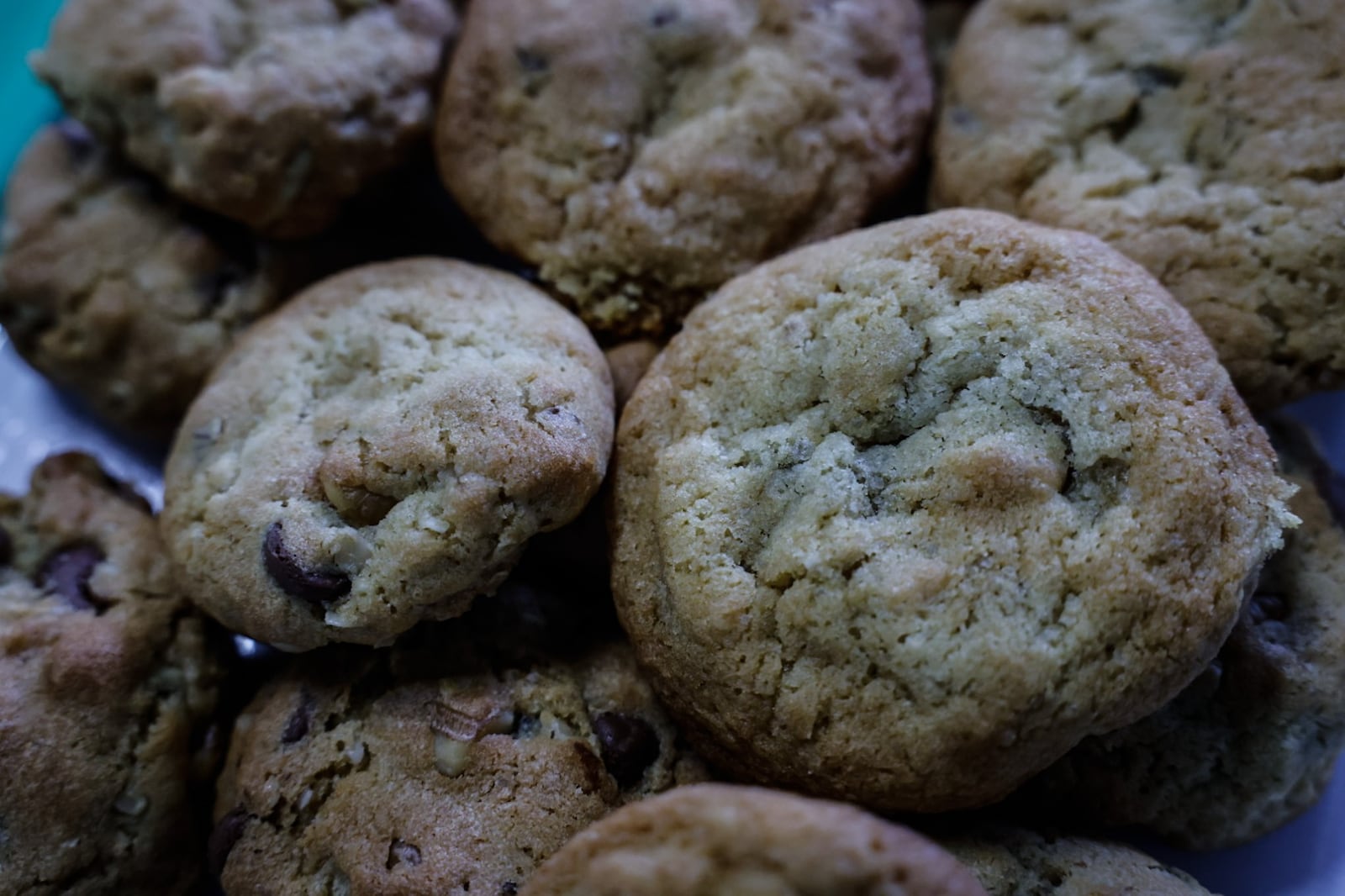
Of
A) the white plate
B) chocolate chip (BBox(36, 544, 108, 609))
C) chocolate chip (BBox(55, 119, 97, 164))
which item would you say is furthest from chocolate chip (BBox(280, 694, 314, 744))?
chocolate chip (BBox(55, 119, 97, 164))

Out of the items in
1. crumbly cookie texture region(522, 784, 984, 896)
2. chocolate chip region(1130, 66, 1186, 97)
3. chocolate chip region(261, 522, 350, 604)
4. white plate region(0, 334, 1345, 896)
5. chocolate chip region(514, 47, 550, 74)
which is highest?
chocolate chip region(514, 47, 550, 74)

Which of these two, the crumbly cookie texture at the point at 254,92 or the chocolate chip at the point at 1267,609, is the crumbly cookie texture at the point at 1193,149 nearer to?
the chocolate chip at the point at 1267,609

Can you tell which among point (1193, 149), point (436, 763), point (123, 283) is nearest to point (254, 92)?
point (123, 283)

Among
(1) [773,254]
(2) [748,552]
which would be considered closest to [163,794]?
(2) [748,552]

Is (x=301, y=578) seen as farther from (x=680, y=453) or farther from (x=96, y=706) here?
(x=680, y=453)

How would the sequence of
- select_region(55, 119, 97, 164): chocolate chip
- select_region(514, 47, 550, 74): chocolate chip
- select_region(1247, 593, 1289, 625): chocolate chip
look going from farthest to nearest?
select_region(55, 119, 97, 164): chocolate chip, select_region(514, 47, 550, 74): chocolate chip, select_region(1247, 593, 1289, 625): chocolate chip

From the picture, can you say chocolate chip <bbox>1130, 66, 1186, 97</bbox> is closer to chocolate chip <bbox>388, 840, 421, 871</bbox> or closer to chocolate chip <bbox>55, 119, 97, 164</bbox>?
chocolate chip <bbox>388, 840, 421, 871</bbox>
